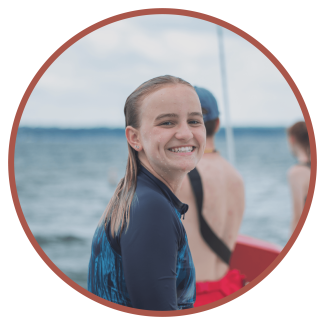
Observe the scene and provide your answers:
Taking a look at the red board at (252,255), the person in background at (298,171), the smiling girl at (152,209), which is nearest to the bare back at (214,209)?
the smiling girl at (152,209)

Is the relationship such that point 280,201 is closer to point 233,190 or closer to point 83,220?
point 233,190

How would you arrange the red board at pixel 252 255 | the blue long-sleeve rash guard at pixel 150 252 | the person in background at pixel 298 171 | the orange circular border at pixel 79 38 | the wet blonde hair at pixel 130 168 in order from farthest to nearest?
the red board at pixel 252 255
the person in background at pixel 298 171
the orange circular border at pixel 79 38
the wet blonde hair at pixel 130 168
the blue long-sleeve rash guard at pixel 150 252

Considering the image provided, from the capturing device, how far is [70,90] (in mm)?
1408

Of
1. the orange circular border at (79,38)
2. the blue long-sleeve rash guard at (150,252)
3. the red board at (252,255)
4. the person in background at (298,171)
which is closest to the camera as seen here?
the blue long-sleeve rash guard at (150,252)

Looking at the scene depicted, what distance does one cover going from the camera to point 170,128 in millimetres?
1111

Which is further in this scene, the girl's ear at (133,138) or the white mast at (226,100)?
the white mast at (226,100)

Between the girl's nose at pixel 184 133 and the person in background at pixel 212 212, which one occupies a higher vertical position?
the girl's nose at pixel 184 133

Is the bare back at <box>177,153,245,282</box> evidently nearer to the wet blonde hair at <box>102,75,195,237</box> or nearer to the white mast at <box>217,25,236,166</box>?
the white mast at <box>217,25,236,166</box>

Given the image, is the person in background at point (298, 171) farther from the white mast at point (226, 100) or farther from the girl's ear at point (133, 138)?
Answer: the girl's ear at point (133, 138)

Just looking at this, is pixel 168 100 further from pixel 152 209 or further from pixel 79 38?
pixel 79 38

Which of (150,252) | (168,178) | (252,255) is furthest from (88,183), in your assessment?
(252,255)

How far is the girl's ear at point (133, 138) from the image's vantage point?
1143mm

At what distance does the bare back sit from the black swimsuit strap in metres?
0.01

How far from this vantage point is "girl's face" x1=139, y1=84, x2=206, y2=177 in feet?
3.62
